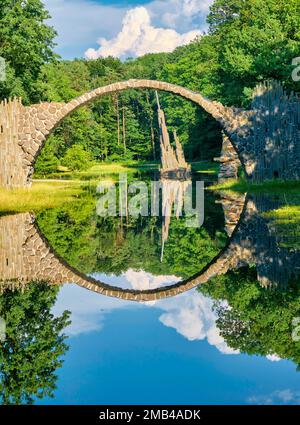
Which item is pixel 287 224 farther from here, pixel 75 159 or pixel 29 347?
pixel 75 159

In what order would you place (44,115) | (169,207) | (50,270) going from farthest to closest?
(44,115)
(169,207)
(50,270)

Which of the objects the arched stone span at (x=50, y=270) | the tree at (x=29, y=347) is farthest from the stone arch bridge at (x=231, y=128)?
the tree at (x=29, y=347)

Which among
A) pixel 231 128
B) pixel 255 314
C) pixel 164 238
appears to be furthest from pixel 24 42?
pixel 255 314

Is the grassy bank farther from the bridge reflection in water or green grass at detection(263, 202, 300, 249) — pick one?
the bridge reflection in water

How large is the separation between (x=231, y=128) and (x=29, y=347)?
18262mm

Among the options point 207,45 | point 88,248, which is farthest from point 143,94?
point 88,248

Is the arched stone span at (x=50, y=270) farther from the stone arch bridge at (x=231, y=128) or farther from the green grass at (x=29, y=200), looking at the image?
the stone arch bridge at (x=231, y=128)

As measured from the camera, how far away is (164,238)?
1385 centimetres

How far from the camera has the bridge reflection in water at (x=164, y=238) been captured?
28.8 ft

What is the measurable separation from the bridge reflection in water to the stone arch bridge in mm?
8061

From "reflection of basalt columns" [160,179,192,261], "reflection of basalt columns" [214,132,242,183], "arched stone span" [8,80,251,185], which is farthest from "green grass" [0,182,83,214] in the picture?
"reflection of basalt columns" [214,132,242,183]

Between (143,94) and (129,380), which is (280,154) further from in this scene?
(143,94)

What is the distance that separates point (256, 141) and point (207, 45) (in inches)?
1513

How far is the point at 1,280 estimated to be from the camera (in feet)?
30.2
